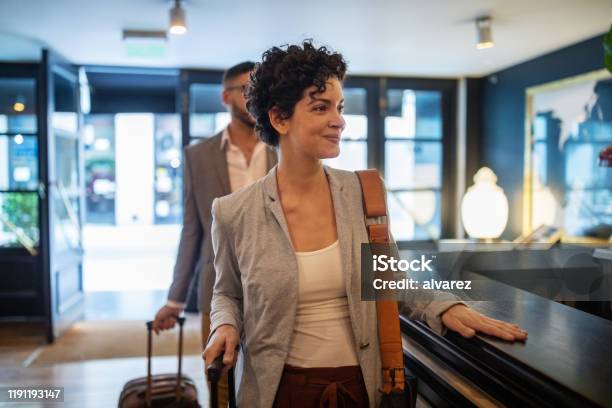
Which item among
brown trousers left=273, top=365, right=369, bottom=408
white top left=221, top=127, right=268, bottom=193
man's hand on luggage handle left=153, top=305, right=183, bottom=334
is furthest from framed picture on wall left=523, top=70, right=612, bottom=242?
brown trousers left=273, top=365, right=369, bottom=408

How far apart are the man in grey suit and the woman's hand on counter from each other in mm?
1043

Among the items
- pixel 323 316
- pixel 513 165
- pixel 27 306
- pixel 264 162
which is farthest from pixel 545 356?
pixel 27 306

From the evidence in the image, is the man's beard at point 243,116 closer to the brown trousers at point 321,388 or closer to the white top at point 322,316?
the white top at point 322,316

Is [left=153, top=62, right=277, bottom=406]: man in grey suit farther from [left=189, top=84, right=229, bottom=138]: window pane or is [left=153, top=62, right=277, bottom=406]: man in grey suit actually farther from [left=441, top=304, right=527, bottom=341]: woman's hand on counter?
[left=189, top=84, right=229, bottom=138]: window pane

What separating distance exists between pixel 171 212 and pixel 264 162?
966cm

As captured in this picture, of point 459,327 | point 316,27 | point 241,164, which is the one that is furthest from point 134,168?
point 459,327

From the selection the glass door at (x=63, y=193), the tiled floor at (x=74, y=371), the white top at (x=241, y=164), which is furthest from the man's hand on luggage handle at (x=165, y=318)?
the glass door at (x=63, y=193)

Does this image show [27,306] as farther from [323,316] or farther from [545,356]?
A: [545,356]

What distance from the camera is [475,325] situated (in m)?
1.01

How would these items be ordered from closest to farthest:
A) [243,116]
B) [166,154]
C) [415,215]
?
[243,116], [415,215], [166,154]

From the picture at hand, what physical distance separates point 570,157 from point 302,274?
355 centimetres

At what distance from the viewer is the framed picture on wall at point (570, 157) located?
145 inches

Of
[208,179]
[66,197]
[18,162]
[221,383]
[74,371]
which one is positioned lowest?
[74,371]

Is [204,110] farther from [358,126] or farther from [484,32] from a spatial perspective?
[484,32]
